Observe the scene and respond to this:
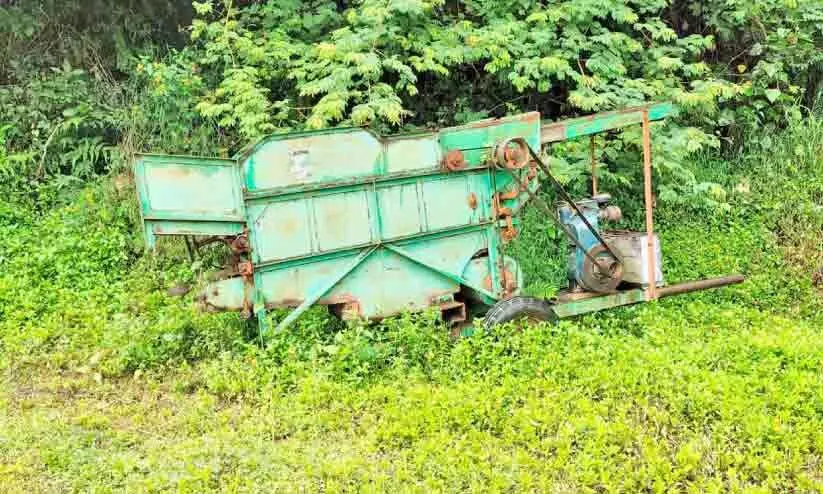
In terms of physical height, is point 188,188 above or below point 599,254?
above

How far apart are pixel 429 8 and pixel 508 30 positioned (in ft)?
3.04

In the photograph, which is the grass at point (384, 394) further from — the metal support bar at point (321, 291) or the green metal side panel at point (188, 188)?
the green metal side panel at point (188, 188)

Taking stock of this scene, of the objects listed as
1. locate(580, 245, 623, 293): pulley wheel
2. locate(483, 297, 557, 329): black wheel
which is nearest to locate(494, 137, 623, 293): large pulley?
locate(580, 245, 623, 293): pulley wheel

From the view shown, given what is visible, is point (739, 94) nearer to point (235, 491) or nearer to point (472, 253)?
point (472, 253)

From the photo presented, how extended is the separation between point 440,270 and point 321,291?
105 centimetres

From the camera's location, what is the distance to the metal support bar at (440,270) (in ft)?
19.3

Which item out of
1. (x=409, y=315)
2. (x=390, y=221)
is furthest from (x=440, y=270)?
(x=390, y=221)

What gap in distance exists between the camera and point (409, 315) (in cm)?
583

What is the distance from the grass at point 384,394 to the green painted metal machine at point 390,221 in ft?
1.05

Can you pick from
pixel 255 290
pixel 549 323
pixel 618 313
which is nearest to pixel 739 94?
pixel 618 313

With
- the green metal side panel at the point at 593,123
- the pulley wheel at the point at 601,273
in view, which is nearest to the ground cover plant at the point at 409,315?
the pulley wheel at the point at 601,273

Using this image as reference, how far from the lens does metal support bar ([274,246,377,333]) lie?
561 cm

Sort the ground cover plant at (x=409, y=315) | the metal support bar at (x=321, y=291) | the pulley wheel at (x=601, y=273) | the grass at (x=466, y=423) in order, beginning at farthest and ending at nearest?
the pulley wheel at (x=601, y=273), the metal support bar at (x=321, y=291), the ground cover plant at (x=409, y=315), the grass at (x=466, y=423)

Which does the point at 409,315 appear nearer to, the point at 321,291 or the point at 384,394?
the point at 321,291
